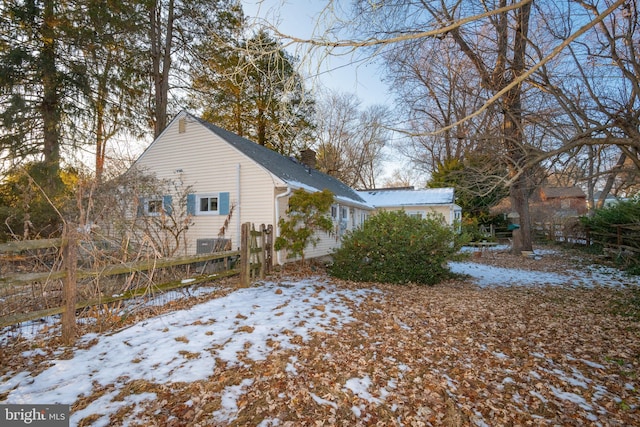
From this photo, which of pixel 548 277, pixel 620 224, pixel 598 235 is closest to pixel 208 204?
pixel 548 277

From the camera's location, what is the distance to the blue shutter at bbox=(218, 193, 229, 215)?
11305 mm

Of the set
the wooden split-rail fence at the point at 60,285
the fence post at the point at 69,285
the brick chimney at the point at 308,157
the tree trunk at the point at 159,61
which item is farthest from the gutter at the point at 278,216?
the tree trunk at the point at 159,61

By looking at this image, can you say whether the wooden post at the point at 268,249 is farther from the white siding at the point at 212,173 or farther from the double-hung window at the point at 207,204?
the double-hung window at the point at 207,204

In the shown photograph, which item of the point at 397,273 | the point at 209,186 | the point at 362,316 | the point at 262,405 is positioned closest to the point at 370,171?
the point at 209,186

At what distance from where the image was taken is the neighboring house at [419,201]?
68.1ft

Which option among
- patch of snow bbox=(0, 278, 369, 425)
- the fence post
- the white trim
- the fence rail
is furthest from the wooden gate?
the fence rail

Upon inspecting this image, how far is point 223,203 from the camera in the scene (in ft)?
37.2

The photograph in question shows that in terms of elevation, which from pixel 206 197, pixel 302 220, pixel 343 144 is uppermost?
pixel 343 144

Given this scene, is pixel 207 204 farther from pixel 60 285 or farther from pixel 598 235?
pixel 598 235

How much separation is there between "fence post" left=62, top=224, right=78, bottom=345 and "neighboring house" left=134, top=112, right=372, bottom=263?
6401mm

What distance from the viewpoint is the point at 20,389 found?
9.68 ft

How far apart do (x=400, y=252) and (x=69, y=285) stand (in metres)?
6.76

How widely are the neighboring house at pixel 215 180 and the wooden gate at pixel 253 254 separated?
1.79 meters

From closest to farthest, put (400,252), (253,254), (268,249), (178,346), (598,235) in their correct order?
(178,346) < (253,254) < (400,252) < (268,249) < (598,235)
